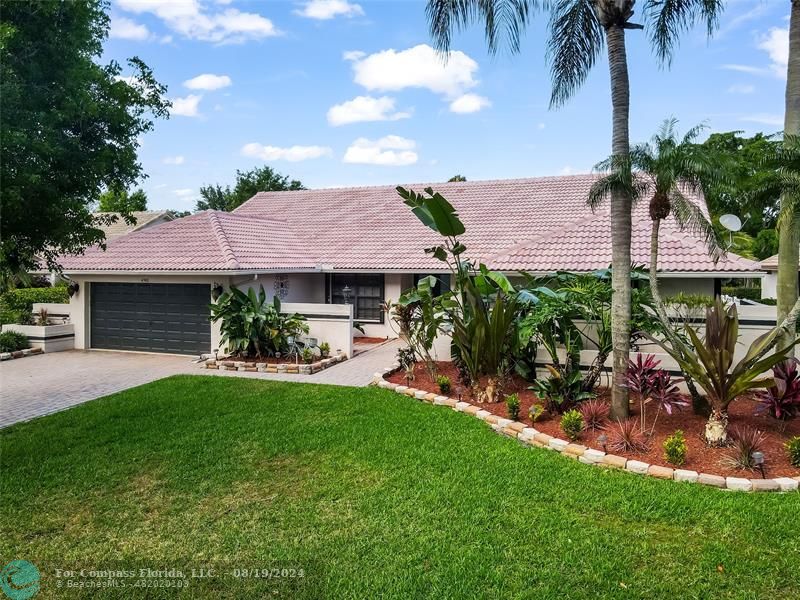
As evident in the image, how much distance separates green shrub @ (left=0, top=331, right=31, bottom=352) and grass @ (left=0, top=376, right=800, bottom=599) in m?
9.32

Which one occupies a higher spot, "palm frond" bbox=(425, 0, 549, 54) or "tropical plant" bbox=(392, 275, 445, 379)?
"palm frond" bbox=(425, 0, 549, 54)

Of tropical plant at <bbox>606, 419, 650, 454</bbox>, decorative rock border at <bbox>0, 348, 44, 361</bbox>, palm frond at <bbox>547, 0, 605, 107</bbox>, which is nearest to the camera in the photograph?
tropical plant at <bbox>606, 419, 650, 454</bbox>

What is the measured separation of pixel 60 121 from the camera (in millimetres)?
6695

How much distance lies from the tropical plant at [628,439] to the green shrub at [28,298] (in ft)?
70.3

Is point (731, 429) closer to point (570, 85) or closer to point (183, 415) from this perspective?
point (570, 85)

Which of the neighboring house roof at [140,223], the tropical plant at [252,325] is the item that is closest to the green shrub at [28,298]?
the neighboring house roof at [140,223]

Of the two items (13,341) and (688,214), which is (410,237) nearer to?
(688,214)

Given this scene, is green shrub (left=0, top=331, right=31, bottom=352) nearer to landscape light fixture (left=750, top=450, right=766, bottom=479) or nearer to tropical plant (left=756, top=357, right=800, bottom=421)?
landscape light fixture (left=750, top=450, right=766, bottom=479)

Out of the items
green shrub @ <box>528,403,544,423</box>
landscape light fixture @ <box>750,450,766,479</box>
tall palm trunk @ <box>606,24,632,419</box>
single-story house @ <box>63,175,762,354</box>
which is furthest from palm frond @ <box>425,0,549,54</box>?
landscape light fixture @ <box>750,450,766,479</box>

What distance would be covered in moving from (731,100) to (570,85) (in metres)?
6.05

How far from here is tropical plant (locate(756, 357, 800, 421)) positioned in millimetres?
7672

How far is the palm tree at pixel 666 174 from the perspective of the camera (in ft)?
24.1

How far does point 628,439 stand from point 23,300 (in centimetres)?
2421

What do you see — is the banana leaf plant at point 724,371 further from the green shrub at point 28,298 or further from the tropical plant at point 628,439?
the green shrub at point 28,298
